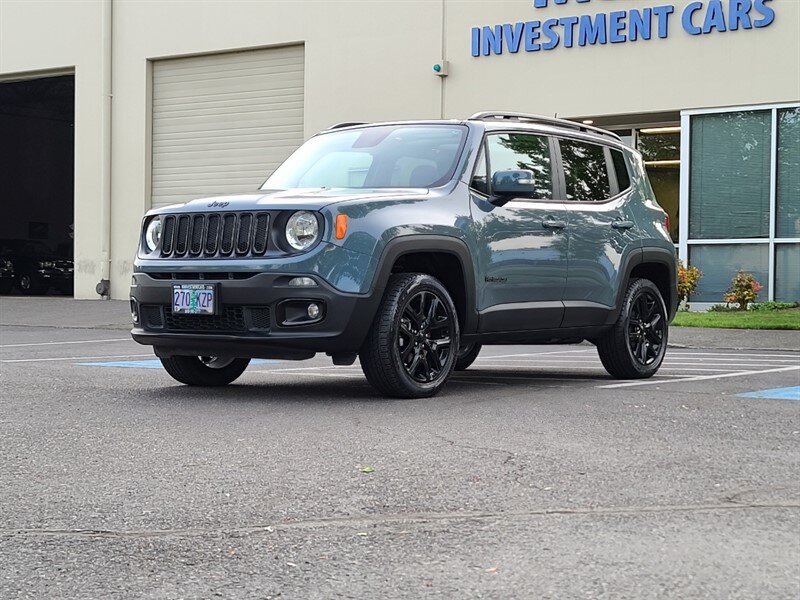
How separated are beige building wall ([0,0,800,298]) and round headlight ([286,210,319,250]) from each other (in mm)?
14501

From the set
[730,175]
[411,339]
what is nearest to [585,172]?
[411,339]

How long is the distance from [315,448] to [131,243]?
73.8 ft

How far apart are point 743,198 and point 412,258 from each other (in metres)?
13.9

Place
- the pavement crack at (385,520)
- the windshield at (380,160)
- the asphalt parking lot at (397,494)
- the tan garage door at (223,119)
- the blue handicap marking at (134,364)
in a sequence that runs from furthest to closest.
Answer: the tan garage door at (223,119) → the blue handicap marking at (134,364) → the windshield at (380,160) → the pavement crack at (385,520) → the asphalt parking lot at (397,494)

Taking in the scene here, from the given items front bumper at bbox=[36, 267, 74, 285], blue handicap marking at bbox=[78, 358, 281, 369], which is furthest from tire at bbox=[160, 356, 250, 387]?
front bumper at bbox=[36, 267, 74, 285]

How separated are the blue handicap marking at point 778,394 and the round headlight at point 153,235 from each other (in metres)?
3.86

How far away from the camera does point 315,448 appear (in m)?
5.71

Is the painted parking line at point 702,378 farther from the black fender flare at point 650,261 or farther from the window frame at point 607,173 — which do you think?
the window frame at point 607,173

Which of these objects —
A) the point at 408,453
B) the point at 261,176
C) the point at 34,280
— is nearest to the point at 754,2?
the point at 261,176

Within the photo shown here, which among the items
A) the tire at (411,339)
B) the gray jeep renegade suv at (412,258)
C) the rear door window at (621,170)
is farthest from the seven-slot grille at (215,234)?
the rear door window at (621,170)

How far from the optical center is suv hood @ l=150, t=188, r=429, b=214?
7.55 metres

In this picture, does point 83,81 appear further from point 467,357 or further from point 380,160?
point 380,160

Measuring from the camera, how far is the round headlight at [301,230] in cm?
746

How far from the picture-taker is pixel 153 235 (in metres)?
8.23
